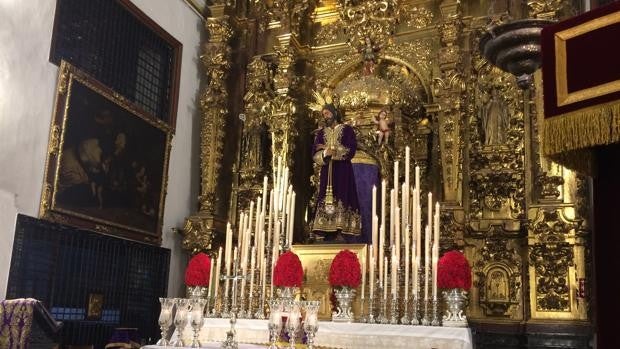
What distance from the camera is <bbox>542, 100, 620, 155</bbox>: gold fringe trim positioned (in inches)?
144

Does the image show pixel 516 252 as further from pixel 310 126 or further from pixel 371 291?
pixel 310 126

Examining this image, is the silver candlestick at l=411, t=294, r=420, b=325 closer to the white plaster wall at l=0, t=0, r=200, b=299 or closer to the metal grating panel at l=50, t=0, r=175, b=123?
the white plaster wall at l=0, t=0, r=200, b=299

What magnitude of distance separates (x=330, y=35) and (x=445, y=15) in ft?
7.76

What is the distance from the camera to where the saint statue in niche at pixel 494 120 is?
896cm

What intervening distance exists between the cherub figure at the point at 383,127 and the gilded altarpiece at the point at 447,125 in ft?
0.37

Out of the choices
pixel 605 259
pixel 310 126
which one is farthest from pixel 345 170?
pixel 605 259

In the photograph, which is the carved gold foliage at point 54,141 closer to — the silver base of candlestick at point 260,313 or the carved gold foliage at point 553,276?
the silver base of candlestick at point 260,313

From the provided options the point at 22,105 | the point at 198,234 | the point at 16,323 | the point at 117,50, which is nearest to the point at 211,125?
the point at 198,234

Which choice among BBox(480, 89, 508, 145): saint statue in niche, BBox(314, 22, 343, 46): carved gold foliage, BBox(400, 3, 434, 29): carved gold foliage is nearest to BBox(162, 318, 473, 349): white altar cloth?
BBox(480, 89, 508, 145): saint statue in niche

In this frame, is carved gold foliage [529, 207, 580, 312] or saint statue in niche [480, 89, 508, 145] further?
saint statue in niche [480, 89, 508, 145]

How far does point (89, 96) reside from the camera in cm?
841

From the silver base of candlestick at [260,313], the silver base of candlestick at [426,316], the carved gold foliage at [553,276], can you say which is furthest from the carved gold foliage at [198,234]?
the carved gold foliage at [553,276]

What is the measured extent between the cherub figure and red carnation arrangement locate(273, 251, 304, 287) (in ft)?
11.3

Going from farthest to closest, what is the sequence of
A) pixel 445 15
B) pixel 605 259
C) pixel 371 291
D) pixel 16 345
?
pixel 445 15, pixel 371 291, pixel 16 345, pixel 605 259
